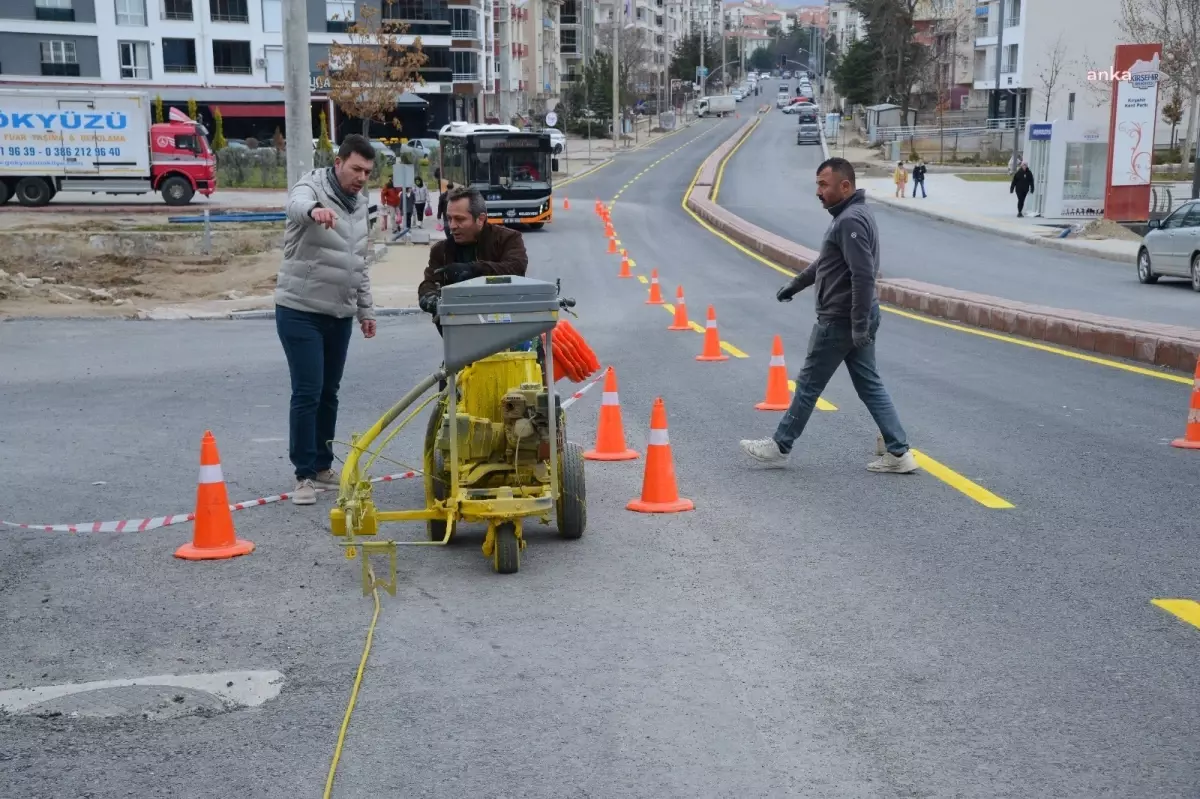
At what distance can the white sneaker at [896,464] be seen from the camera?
8.84 metres

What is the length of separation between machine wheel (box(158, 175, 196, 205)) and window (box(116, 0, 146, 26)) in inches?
1242

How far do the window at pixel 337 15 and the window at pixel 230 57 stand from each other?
17.9ft

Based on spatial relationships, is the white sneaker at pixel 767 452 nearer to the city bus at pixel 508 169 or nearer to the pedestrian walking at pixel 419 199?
the pedestrian walking at pixel 419 199

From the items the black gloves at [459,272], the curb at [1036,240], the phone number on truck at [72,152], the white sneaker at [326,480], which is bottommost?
the curb at [1036,240]

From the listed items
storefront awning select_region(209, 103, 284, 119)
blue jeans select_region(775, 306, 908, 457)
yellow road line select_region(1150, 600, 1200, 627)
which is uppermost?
storefront awning select_region(209, 103, 284, 119)

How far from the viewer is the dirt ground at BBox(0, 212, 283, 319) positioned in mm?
22875

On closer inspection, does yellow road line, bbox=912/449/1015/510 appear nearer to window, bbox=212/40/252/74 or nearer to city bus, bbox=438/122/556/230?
city bus, bbox=438/122/556/230

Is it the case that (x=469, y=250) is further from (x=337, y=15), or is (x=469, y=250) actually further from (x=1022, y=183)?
(x=337, y=15)

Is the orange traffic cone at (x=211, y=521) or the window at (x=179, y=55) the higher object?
the window at (x=179, y=55)

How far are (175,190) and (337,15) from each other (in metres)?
36.4

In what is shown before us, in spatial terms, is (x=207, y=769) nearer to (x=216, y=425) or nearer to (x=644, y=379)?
(x=216, y=425)

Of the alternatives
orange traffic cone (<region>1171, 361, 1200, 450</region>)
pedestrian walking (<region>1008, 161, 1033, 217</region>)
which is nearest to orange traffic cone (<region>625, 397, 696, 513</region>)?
orange traffic cone (<region>1171, 361, 1200, 450</region>)

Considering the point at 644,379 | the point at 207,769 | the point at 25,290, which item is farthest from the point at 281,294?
the point at 25,290

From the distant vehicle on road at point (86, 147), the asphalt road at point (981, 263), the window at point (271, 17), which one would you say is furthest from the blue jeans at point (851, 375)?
the window at point (271, 17)
